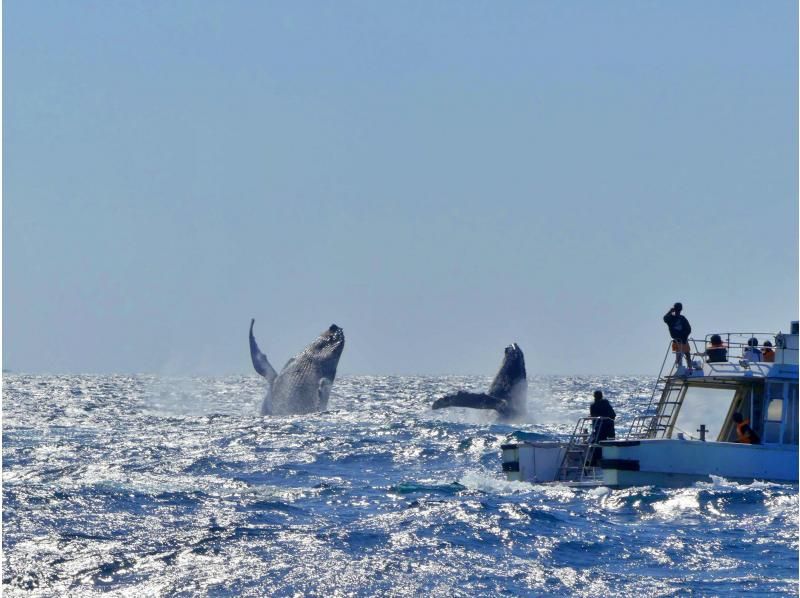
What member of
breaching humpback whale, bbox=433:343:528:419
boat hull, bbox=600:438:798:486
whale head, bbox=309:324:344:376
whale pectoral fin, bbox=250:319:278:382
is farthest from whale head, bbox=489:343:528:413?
boat hull, bbox=600:438:798:486

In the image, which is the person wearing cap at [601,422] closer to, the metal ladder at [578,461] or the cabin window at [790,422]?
the metal ladder at [578,461]

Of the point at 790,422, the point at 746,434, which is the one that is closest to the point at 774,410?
the point at 790,422

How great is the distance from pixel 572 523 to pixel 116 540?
5628 millimetres

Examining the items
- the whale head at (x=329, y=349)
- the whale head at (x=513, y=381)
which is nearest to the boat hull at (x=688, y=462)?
the whale head at (x=513, y=381)

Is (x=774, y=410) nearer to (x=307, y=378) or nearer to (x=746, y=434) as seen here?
(x=746, y=434)

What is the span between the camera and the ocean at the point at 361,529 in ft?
45.9

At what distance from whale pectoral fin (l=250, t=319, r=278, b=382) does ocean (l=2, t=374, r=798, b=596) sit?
1674 centimetres

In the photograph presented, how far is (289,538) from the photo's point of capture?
16.4 meters

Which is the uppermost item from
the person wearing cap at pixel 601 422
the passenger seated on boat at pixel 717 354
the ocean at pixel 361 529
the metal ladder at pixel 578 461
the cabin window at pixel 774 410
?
the passenger seated on boat at pixel 717 354

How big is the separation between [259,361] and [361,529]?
95.7 feet

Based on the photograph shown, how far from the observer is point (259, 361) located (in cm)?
4606

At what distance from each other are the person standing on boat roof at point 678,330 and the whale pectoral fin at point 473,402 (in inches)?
677

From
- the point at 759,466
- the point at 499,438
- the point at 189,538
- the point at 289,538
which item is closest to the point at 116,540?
the point at 189,538

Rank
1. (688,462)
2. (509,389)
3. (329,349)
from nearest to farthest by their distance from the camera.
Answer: (688,462) → (509,389) → (329,349)
